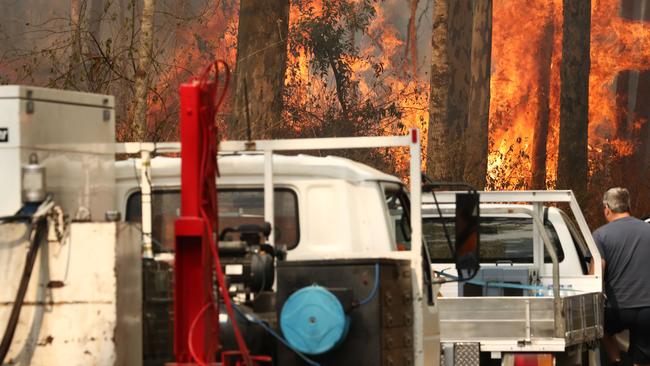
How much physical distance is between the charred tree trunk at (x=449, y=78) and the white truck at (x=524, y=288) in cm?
1399

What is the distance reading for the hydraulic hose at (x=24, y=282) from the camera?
6395 millimetres

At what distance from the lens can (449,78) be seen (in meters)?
30.0

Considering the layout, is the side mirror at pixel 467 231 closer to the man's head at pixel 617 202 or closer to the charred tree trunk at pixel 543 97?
the man's head at pixel 617 202

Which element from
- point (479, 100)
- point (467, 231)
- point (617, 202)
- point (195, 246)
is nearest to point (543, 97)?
point (479, 100)

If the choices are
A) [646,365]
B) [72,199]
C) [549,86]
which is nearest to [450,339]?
[646,365]

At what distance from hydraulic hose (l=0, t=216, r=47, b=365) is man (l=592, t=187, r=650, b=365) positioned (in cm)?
751

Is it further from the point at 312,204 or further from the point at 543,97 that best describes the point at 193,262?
the point at 543,97

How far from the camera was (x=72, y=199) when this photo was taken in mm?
7027

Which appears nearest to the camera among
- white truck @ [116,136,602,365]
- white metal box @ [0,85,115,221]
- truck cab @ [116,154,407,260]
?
white metal box @ [0,85,115,221]

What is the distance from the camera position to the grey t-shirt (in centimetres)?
1301

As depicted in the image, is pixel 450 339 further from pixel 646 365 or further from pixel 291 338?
pixel 291 338

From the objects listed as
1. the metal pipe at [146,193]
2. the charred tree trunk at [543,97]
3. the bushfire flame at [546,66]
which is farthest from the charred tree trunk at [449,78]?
the charred tree trunk at [543,97]

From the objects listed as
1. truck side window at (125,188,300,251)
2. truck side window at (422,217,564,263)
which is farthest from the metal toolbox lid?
truck side window at (422,217,564,263)

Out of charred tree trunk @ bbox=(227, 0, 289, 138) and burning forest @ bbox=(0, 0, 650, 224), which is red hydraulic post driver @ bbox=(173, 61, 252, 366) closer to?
burning forest @ bbox=(0, 0, 650, 224)
